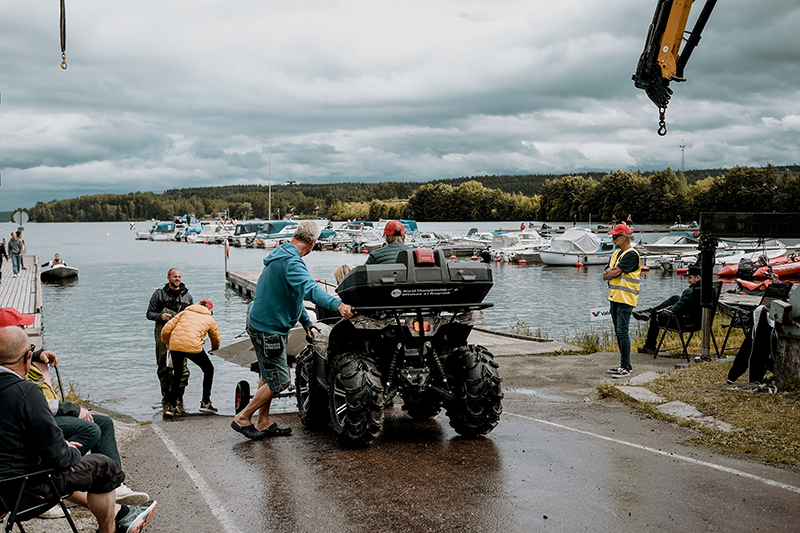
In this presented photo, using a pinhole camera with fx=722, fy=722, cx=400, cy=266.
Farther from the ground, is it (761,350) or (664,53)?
(664,53)

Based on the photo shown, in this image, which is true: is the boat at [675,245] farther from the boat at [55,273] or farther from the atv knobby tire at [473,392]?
the atv knobby tire at [473,392]

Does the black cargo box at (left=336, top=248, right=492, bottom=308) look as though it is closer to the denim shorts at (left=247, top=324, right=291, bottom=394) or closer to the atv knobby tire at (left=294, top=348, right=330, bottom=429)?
the denim shorts at (left=247, top=324, right=291, bottom=394)

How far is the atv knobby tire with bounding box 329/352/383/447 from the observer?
609 cm

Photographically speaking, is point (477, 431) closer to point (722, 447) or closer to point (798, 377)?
point (722, 447)

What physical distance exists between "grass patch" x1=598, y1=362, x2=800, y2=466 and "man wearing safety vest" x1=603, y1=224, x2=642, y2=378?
0.76 metres

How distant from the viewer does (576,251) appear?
60562 millimetres

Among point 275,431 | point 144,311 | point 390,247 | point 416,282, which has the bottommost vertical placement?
point 144,311

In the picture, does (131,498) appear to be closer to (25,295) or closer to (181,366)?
(181,366)

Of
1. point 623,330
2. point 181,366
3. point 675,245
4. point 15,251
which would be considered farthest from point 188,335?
point 675,245

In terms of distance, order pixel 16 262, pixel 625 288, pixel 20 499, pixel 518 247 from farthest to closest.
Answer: pixel 518 247
pixel 16 262
pixel 625 288
pixel 20 499

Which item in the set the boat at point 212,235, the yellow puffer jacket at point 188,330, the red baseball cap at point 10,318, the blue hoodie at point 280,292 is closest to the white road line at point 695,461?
the blue hoodie at point 280,292

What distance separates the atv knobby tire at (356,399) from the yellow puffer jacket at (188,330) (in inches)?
146

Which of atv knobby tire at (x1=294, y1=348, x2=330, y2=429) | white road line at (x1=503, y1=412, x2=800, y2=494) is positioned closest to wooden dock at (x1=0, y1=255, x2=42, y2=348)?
atv knobby tire at (x1=294, y1=348, x2=330, y2=429)

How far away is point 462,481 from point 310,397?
2.22m
